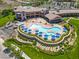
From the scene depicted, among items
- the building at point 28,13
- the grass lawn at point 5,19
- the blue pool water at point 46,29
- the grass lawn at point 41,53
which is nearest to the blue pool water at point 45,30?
the blue pool water at point 46,29

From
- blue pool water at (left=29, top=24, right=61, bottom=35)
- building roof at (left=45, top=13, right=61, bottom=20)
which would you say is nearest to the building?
building roof at (left=45, top=13, right=61, bottom=20)

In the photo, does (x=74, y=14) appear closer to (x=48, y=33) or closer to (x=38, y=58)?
(x=48, y=33)

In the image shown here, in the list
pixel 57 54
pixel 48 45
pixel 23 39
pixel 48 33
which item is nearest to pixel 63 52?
pixel 57 54

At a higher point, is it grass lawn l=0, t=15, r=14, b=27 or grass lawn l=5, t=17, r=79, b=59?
grass lawn l=0, t=15, r=14, b=27

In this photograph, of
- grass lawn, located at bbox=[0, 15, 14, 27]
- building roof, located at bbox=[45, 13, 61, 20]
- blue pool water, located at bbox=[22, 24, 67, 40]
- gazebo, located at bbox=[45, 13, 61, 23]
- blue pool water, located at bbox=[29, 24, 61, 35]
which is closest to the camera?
blue pool water, located at bbox=[22, 24, 67, 40]

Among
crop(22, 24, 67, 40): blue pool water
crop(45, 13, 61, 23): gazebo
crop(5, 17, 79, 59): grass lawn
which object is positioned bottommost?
crop(5, 17, 79, 59): grass lawn

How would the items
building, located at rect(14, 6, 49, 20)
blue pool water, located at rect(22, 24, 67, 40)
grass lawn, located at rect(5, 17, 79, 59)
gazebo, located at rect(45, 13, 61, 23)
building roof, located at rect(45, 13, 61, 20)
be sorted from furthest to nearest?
building, located at rect(14, 6, 49, 20) → building roof, located at rect(45, 13, 61, 20) → gazebo, located at rect(45, 13, 61, 23) → blue pool water, located at rect(22, 24, 67, 40) → grass lawn, located at rect(5, 17, 79, 59)

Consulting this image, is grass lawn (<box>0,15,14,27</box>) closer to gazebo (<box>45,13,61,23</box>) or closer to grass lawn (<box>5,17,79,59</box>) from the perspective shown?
gazebo (<box>45,13,61,23</box>)

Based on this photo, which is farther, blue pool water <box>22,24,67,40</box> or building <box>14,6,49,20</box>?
building <box>14,6,49,20</box>

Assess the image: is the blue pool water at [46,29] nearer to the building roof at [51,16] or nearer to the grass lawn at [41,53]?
the building roof at [51,16]

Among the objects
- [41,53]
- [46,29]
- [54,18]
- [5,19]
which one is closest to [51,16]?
[54,18]

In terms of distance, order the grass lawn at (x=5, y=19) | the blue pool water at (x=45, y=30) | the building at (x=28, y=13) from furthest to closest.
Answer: the building at (x=28, y=13), the grass lawn at (x=5, y=19), the blue pool water at (x=45, y=30)
